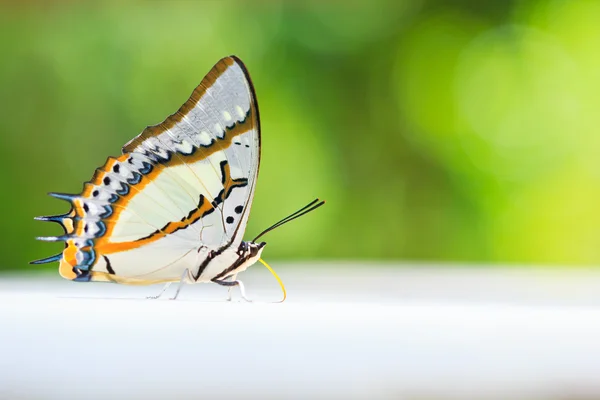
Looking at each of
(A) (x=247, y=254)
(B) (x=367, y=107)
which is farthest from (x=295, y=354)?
(B) (x=367, y=107)

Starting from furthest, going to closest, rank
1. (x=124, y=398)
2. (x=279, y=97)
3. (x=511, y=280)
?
(x=279, y=97) → (x=511, y=280) → (x=124, y=398)

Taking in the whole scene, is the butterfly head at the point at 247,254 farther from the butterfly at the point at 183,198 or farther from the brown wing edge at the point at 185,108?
the brown wing edge at the point at 185,108

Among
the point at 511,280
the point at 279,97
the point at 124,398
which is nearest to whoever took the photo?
the point at 124,398

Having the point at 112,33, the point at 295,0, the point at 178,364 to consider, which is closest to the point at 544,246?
the point at 295,0

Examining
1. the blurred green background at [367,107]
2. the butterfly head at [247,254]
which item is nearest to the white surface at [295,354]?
the butterfly head at [247,254]

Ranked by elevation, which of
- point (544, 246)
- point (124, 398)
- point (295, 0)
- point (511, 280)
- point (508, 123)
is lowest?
point (124, 398)

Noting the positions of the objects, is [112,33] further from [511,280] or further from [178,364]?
[178,364]

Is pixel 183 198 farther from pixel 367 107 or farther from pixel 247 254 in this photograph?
pixel 367 107

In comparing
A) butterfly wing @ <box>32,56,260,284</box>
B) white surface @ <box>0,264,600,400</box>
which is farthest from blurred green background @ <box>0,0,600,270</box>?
white surface @ <box>0,264,600,400</box>
